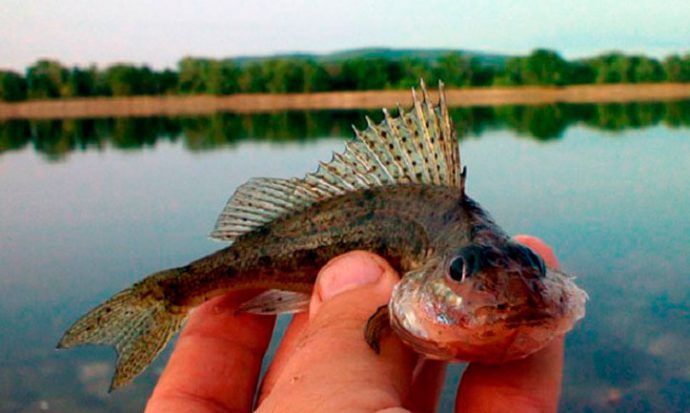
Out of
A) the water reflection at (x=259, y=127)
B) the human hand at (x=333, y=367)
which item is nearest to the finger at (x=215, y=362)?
the human hand at (x=333, y=367)

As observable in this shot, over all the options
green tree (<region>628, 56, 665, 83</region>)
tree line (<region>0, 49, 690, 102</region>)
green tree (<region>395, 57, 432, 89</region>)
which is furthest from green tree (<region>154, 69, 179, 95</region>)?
green tree (<region>628, 56, 665, 83</region>)

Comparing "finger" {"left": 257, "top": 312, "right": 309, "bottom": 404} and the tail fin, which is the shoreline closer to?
"finger" {"left": 257, "top": 312, "right": 309, "bottom": 404}

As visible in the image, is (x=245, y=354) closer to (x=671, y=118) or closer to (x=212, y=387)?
(x=212, y=387)

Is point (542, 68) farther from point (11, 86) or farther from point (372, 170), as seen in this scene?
point (372, 170)

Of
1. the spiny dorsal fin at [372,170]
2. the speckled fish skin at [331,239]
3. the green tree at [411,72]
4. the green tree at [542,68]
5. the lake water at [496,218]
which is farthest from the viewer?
the green tree at [542,68]

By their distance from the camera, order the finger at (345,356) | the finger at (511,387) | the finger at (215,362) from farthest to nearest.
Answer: the finger at (215,362) < the finger at (511,387) < the finger at (345,356)

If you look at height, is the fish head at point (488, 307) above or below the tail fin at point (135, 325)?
above

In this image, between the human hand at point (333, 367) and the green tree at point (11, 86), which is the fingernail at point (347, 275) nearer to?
the human hand at point (333, 367)

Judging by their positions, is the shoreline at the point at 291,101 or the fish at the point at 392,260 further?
the shoreline at the point at 291,101

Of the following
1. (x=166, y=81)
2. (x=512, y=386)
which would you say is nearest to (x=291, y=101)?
(x=166, y=81)
